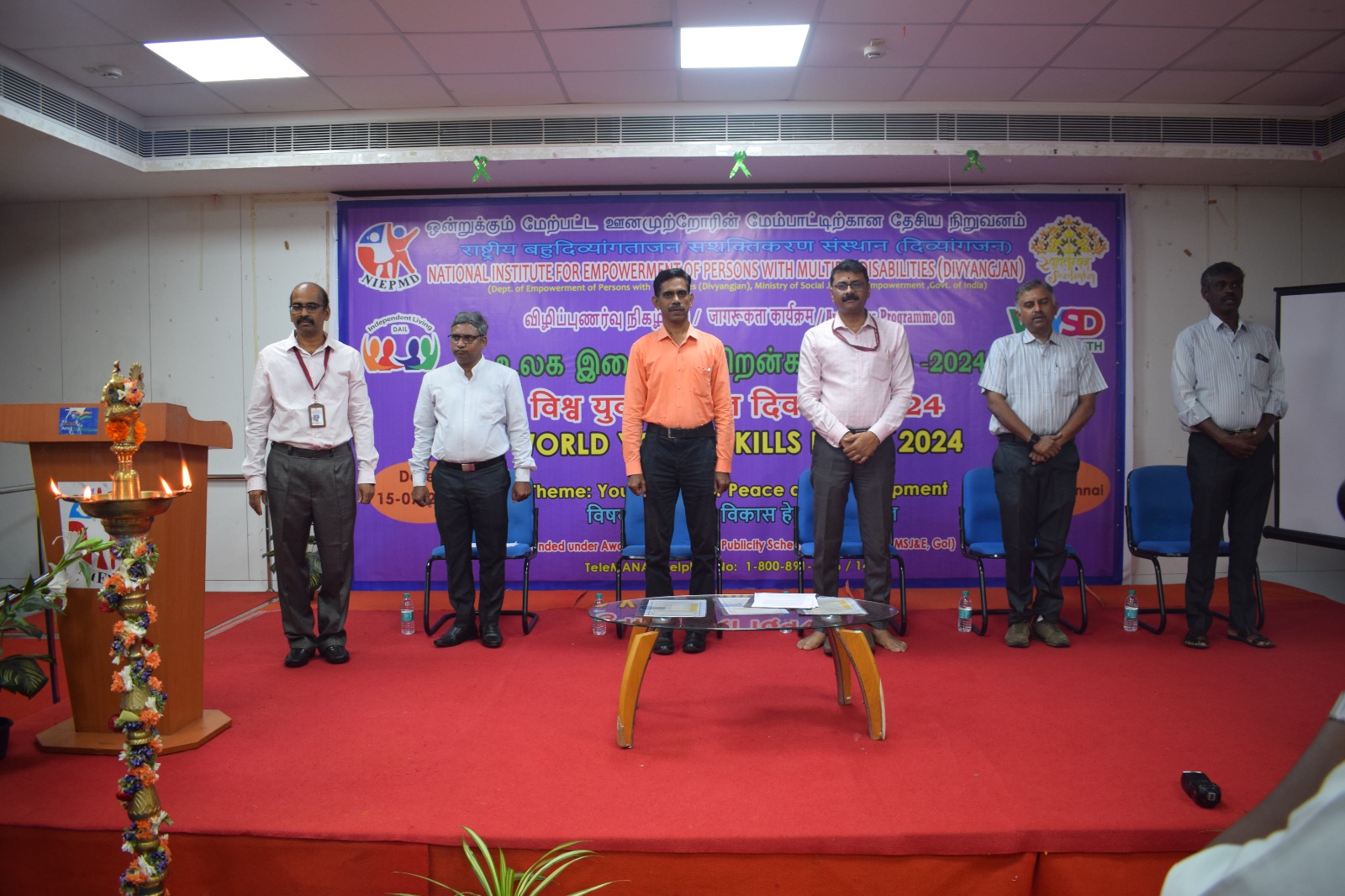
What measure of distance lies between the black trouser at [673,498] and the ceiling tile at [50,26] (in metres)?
3.24

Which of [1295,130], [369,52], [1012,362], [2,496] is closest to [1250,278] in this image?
[1295,130]

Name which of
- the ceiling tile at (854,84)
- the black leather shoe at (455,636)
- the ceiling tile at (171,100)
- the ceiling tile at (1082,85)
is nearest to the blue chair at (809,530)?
the black leather shoe at (455,636)

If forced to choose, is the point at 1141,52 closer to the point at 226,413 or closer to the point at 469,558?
the point at 469,558

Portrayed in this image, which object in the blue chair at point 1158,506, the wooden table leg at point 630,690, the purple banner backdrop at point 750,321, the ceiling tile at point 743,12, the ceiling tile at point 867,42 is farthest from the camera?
the purple banner backdrop at point 750,321

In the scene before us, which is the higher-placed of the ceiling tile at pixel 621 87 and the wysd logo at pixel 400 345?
the ceiling tile at pixel 621 87

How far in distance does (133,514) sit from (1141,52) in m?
4.83

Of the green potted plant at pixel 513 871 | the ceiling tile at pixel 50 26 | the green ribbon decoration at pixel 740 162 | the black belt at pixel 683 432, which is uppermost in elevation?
the ceiling tile at pixel 50 26

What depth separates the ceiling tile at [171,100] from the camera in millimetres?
4496

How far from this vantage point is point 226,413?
5.54m

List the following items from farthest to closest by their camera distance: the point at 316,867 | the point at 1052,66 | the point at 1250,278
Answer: the point at 1250,278 → the point at 1052,66 → the point at 316,867

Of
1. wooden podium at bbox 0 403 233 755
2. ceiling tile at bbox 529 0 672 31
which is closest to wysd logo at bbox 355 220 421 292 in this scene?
ceiling tile at bbox 529 0 672 31

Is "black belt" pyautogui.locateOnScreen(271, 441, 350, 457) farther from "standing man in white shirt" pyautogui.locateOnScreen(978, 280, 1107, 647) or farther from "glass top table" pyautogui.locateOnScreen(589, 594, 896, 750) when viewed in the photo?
"standing man in white shirt" pyautogui.locateOnScreen(978, 280, 1107, 647)

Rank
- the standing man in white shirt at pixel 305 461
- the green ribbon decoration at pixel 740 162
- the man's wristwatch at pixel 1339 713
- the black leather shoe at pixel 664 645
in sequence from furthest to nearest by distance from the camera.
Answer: the green ribbon decoration at pixel 740 162 → the black leather shoe at pixel 664 645 → the standing man in white shirt at pixel 305 461 → the man's wristwatch at pixel 1339 713

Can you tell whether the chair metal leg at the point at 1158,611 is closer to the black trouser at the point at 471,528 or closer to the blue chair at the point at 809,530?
the blue chair at the point at 809,530
